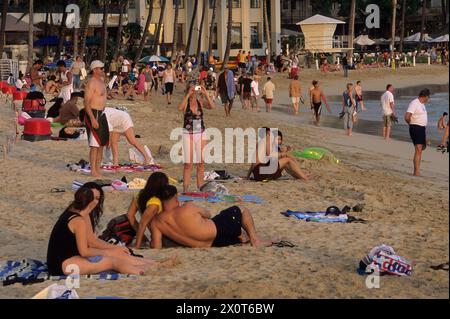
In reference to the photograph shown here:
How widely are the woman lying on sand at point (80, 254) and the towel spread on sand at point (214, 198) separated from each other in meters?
3.21

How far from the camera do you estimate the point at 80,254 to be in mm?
8102

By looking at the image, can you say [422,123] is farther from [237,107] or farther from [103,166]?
[237,107]

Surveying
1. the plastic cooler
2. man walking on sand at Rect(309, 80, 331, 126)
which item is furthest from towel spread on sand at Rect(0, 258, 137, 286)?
man walking on sand at Rect(309, 80, 331, 126)

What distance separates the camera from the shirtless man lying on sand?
895 cm

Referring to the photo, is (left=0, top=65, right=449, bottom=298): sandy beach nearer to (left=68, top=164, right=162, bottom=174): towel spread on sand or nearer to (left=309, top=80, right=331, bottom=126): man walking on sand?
(left=68, top=164, right=162, bottom=174): towel spread on sand

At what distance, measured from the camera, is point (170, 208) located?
8.97 m

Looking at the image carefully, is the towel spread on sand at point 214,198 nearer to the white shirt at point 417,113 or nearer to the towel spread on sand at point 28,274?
the towel spread on sand at point 28,274

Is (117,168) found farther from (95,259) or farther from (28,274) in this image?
(95,259)

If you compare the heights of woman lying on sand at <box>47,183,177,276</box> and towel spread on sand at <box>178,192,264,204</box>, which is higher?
woman lying on sand at <box>47,183,177,276</box>

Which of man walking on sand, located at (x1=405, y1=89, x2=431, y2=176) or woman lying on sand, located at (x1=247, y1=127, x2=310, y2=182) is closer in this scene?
woman lying on sand, located at (x1=247, y1=127, x2=310, y2=182)

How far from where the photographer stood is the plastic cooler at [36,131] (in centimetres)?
1762

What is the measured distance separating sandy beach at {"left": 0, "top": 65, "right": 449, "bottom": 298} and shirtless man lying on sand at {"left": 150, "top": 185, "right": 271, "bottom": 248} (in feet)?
0.51

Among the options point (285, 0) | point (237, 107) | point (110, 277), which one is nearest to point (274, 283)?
point (110, 277)

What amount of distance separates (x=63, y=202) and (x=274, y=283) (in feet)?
15.5
